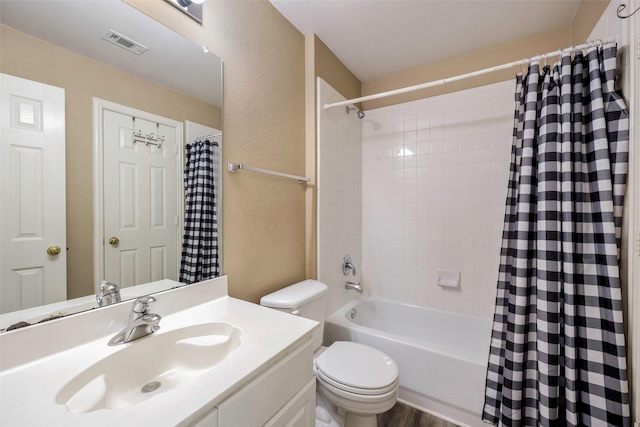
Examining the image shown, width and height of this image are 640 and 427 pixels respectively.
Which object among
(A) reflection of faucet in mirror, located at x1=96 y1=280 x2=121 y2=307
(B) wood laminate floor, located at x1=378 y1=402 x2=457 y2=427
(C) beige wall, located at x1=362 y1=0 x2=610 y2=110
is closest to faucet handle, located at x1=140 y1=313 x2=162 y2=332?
(A) reflection of faucet in mirror, located at x1=96 y1=280 x2=121 y2=307

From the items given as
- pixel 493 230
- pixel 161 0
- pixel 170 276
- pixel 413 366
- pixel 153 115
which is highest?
pixel 161 0

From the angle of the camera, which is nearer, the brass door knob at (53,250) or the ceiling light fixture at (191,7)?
the brass door knob at (53,250)

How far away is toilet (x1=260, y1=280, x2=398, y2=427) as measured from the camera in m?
1.21

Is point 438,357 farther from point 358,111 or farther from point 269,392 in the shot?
point 358,111

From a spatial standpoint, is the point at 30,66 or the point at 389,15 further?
the point at 389,15

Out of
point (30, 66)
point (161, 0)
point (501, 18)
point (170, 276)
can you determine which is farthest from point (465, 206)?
point (30, 66)

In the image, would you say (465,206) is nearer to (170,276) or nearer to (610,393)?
(610,393)

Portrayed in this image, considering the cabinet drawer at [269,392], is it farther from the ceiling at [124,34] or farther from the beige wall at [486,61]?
the beige wall at [486,61]

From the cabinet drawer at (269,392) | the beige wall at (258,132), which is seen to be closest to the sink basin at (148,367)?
the cabinet drawer at (269,392)

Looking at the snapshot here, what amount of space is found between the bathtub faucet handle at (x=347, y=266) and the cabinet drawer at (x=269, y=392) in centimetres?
125

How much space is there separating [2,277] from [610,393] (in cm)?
200

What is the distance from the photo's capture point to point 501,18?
168 cm

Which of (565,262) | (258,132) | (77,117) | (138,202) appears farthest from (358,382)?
(77,117)

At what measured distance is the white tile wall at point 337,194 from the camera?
1893 millimetres
